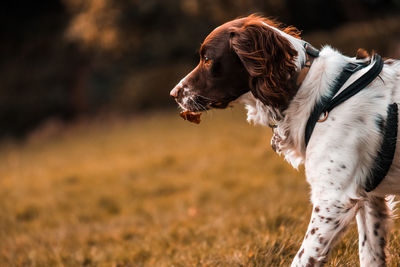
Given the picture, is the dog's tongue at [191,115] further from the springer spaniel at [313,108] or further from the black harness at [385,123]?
the black harness at [385,123]

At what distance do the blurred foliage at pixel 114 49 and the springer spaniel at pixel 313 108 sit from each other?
11.7 m

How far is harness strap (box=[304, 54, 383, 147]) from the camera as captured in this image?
102 inches

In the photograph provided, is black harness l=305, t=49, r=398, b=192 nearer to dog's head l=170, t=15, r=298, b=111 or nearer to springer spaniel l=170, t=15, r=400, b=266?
springer spaniel l=170, t=15, r=400, b=266

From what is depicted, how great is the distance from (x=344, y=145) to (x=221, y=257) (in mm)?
1657

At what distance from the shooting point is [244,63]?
280cm

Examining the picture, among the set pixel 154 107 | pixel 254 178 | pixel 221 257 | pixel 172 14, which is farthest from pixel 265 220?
pixel 154 107

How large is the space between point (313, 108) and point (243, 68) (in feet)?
1.67

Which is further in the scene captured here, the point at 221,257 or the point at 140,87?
the point at 140,87

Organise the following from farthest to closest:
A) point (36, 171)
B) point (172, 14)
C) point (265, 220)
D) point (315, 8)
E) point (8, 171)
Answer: point (315, 8), point (172, 14), point (8, 171), point (36, 171), point (265, 220)

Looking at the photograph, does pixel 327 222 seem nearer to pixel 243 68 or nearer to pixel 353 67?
pixel 353 67

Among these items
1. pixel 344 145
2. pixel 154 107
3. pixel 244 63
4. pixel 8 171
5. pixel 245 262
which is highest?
pixel 244 63

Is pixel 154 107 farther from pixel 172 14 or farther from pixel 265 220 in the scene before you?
pixel 265 220

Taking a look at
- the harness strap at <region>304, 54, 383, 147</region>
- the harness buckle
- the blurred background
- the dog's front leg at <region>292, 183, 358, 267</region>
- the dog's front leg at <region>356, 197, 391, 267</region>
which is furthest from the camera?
the blurred background

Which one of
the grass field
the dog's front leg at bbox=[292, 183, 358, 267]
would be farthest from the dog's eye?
the grass field
